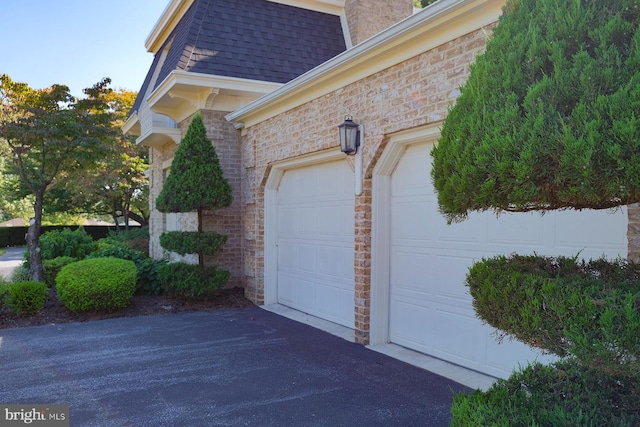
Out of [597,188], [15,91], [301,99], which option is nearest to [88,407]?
[597,188]

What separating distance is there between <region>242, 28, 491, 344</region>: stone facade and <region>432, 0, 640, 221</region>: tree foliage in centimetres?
129

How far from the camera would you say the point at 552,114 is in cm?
191

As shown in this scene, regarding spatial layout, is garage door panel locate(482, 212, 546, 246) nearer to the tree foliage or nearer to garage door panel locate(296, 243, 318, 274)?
the tree foliage

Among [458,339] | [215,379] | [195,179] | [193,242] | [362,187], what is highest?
[195,179]

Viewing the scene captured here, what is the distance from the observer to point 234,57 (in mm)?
9023

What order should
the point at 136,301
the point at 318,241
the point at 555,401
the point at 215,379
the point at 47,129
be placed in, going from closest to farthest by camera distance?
1. the point at 555,401
2. the point at 215,379
3. the point at 318,241
4. the point at 136,301
5. the point at 47,129

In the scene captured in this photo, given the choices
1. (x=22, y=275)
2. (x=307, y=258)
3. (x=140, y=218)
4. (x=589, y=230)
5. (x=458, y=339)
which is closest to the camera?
(x=589, y=230)

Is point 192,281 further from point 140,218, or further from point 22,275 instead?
point 140,218

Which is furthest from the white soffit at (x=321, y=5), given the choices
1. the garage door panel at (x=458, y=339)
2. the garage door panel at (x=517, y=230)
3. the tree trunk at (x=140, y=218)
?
the tree trunk at (x=140, y=218)

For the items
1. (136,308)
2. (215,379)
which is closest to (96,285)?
(136,308)

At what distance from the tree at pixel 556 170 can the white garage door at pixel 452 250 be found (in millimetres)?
1610

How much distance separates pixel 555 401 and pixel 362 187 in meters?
3.66

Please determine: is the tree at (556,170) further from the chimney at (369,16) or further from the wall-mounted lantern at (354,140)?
the chimney at (369,16)

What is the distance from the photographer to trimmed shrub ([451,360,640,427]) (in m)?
2.04
